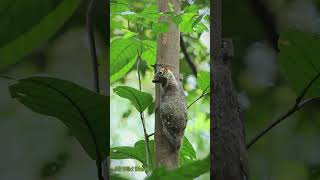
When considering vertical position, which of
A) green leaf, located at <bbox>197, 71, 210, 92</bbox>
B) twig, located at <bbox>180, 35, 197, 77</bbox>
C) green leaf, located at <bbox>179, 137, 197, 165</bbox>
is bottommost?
green leaf, located at <bbox>179, 137, 197, 165</bbox>

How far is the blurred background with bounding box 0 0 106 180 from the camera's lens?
97cm

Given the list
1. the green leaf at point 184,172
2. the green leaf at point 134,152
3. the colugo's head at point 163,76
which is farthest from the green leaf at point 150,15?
the green leaf at point 184,172

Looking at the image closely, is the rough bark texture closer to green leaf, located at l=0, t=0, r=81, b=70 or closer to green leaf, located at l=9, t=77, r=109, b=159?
green leaf, located at l=9, t=77, r=109, b=159

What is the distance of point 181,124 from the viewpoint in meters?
1.26

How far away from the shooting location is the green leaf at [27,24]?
903 mm

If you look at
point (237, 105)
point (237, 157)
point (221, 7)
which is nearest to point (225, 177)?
point (237, 157)

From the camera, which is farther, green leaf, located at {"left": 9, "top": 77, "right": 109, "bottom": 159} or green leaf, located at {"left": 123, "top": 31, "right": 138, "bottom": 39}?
green leaf, located at {"left": 123, "top": 31, "right": 138, "bottom": 39}

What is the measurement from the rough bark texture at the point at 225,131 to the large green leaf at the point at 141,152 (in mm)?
237

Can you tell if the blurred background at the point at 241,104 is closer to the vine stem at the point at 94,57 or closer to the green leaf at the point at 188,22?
the vine stem at the point at 94,57

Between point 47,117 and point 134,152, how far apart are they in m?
0.36

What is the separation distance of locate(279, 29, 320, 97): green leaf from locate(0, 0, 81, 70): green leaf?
537 mm

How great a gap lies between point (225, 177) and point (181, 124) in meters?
0.29

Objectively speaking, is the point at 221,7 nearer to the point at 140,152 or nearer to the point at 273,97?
the point at 273,97

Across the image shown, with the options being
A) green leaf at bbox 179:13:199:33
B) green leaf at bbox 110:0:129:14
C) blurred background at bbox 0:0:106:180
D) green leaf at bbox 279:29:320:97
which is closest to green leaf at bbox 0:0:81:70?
blurred background at bbox 0:0:106:180
